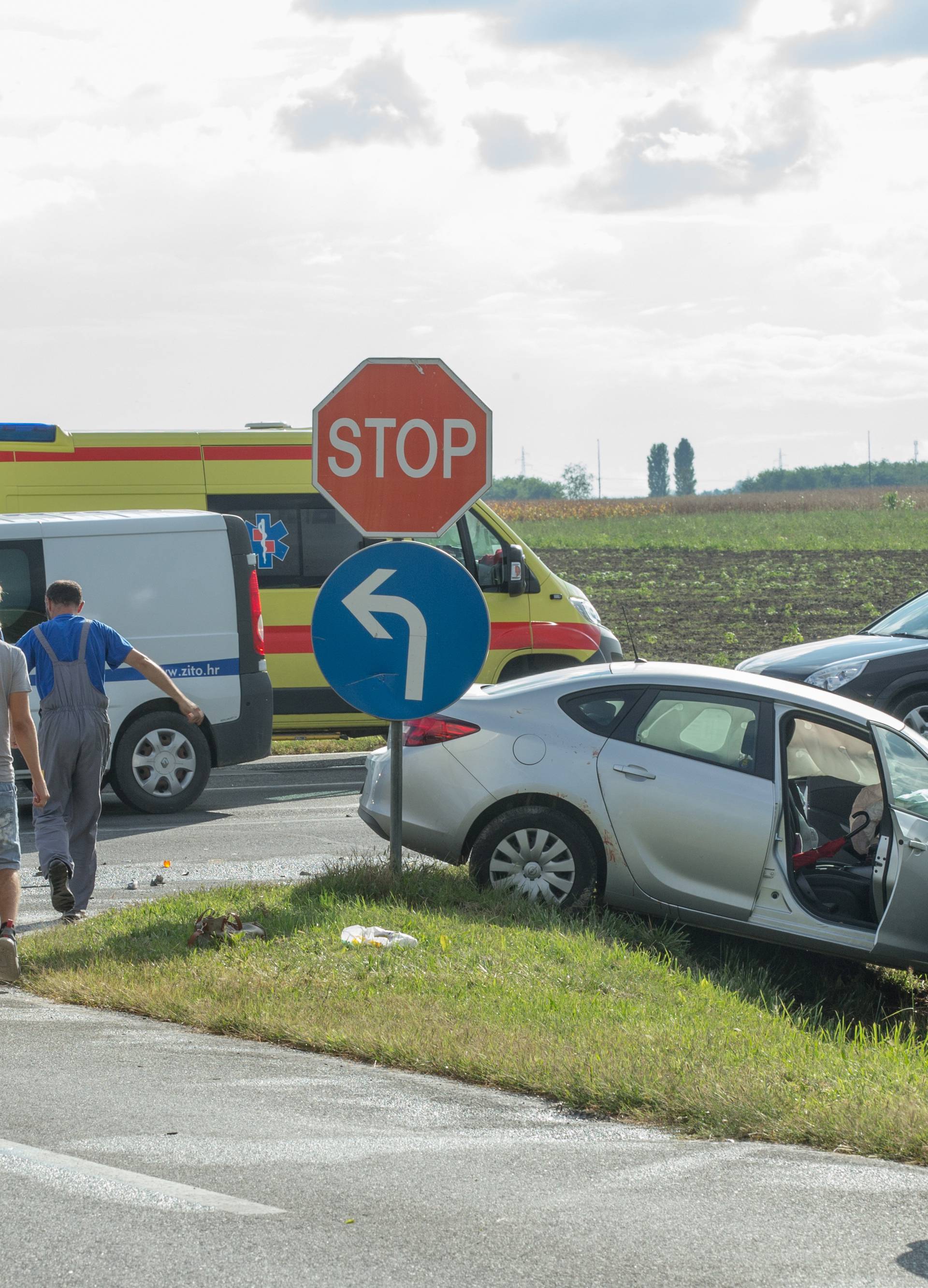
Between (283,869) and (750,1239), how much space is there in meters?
5.99

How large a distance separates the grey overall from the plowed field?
15.3 m

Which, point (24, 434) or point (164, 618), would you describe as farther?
point (24, 434)

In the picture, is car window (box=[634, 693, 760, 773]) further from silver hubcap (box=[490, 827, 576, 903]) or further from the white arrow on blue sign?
the white arrow on blue sign

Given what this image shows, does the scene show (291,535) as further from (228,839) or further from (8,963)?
(8,963)

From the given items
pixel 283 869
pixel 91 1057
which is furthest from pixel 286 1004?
pixel 283 869

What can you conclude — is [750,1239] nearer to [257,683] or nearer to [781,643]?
[257,683]

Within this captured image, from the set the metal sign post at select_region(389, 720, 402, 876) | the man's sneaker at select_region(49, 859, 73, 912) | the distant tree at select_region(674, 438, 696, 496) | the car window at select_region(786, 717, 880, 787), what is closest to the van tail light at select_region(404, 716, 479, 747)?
the metal sign post at select_region(389, 720, 402, 876)

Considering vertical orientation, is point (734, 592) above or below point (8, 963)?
above

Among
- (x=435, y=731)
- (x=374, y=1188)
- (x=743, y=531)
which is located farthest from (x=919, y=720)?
(x=743, y=531)

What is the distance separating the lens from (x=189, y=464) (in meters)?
14.4

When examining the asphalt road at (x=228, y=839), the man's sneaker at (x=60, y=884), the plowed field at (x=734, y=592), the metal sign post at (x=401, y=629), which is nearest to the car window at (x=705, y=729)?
the metal sign post at (x=401, y=629)

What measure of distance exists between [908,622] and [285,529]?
5.64 m

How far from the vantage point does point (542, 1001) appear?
19.5 ft

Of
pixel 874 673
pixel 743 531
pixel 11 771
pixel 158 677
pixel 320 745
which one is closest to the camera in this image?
pixel 11 771
